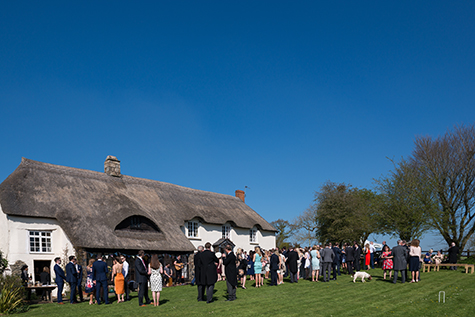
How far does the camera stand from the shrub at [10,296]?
42.5ft

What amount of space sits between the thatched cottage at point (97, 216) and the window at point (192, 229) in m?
0.07

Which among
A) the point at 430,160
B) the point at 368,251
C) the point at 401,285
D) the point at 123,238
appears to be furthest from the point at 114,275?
the point at 430,160

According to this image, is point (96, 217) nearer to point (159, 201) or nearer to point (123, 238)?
point (123, 238)

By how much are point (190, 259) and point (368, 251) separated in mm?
11088

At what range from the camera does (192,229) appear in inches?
1177

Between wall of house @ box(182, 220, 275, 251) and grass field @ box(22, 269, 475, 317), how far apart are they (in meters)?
12.3

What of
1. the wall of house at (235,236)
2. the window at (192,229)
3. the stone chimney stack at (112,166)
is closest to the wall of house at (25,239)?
the stone chimney stack at (112,166)

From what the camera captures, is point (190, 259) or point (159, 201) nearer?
point (190, 259)

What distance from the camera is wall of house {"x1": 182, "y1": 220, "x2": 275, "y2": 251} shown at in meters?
29.7

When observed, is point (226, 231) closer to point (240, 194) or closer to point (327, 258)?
point (240, 194)

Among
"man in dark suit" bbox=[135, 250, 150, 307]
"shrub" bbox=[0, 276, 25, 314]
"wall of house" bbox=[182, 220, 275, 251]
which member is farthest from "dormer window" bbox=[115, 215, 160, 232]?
"man in dark suit" bbox=[135, 250, 150, 307]

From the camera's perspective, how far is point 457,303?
11.6m

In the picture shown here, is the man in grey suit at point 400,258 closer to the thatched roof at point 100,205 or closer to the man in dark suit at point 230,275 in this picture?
the man in dark suit at point 230,275

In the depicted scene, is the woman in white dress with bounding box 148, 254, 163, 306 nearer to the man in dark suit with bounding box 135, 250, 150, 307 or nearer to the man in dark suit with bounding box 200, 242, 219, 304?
the man in dark suit with bounding box 135, 250, 150, 307
